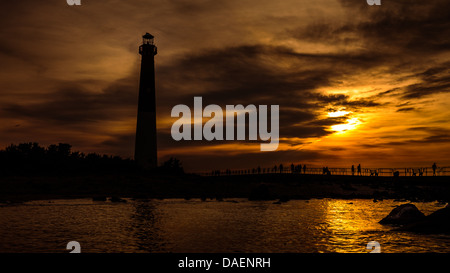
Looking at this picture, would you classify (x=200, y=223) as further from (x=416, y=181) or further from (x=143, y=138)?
(x=416, y=181)

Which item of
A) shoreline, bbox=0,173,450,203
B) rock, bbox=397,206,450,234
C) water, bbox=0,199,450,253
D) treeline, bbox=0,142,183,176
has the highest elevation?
treeline, bbox=0,142,183,176

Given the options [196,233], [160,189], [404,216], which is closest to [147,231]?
[196,233]

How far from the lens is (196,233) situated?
1609 centimetres

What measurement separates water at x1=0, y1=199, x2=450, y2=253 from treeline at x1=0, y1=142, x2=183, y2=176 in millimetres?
19014

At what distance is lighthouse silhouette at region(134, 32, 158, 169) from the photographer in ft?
161

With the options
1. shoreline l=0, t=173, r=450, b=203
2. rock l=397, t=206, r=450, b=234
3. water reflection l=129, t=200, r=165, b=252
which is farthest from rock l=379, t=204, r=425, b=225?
shoreline l=0, t=173, r=450, b=203

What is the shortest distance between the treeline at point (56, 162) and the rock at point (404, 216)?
1240 inches

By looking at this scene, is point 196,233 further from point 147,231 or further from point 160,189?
point 160,189

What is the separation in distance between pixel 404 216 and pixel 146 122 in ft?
117

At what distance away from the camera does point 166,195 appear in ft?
124

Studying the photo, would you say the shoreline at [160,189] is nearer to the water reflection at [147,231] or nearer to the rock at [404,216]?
the water reflection at [147,231]

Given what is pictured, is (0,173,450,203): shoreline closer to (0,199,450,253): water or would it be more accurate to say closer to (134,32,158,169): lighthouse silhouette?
(134,32,158,169): lighthouse silhouette
